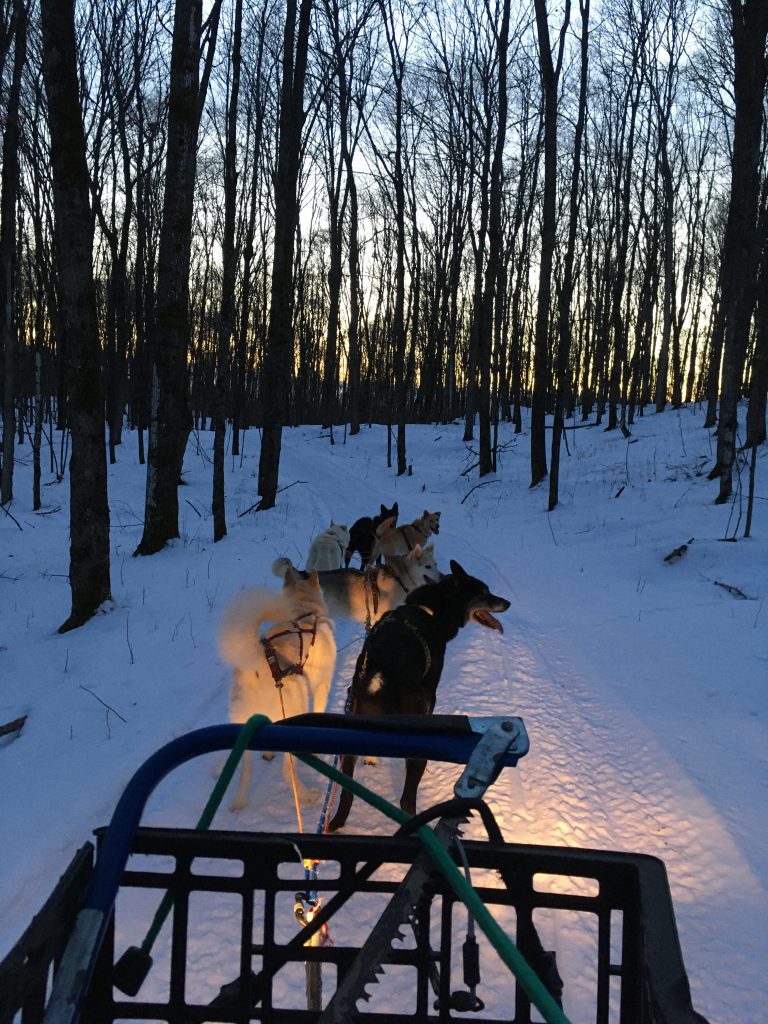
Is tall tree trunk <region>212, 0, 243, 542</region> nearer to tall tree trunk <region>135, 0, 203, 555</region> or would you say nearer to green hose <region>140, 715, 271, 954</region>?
tall tree trunk <region>135, 0, 203, 555</region>

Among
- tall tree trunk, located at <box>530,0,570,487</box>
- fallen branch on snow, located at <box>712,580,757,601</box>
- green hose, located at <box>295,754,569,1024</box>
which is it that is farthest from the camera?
tall tree trunk, located at <box>530,0,570,487</box>

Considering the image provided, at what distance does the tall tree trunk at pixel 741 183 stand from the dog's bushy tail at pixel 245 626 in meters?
11.3

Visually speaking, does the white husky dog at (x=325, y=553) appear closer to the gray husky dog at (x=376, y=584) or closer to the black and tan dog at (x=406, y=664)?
the gray husky dog at (x=376, y=584)

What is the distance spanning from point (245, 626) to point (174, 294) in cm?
825

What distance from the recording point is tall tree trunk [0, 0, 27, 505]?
12.2m

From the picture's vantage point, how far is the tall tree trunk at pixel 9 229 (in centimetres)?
1223

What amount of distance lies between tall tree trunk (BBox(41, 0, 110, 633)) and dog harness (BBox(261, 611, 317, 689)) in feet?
13.5

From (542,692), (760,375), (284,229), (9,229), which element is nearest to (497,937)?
(542,692)

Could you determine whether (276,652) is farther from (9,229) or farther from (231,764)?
(9,229)

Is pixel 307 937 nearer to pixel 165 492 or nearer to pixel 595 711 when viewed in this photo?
pixel 595 711

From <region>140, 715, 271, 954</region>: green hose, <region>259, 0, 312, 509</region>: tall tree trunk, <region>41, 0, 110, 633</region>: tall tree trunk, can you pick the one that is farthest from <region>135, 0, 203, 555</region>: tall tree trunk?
<region>140, 715, 271, 954</region>: green hose

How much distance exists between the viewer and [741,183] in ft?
39.0

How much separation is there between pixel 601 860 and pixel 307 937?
67 cm

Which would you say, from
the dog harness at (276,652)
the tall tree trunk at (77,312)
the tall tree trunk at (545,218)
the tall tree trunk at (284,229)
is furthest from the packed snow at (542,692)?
the tall tree trunk at (545,218)
